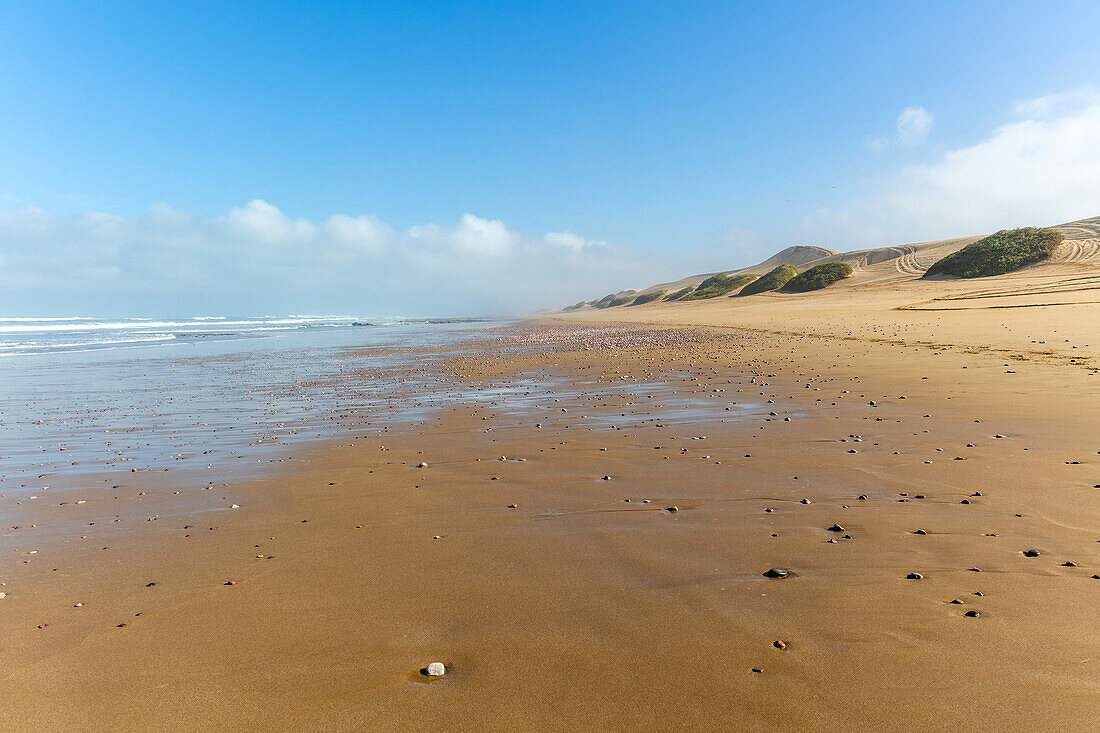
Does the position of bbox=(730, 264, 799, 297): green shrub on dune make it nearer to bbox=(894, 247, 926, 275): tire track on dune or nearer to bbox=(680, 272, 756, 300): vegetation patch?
bbox=(680, 272, 756, 300): vegetation patch

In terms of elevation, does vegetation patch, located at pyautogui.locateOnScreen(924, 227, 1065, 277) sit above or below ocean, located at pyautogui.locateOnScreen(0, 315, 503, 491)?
above

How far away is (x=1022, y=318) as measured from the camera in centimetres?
1825

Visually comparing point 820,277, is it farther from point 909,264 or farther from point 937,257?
point 937,257

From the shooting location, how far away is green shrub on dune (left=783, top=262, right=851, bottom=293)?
49.0m

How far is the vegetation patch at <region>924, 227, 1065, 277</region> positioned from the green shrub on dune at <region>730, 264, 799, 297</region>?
51.0 feet

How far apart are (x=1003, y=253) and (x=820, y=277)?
13.6 meters

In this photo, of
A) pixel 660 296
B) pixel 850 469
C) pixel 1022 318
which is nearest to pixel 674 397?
pixel 850 469

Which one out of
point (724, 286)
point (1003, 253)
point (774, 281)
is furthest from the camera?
point (724, 286)

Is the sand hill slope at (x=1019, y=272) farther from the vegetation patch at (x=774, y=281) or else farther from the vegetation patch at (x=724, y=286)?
the vegetation patch at (x=724, y=286)

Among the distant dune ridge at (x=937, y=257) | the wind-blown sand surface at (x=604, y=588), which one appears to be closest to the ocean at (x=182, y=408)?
the wind-blown sand surface at (x=604, y=588)

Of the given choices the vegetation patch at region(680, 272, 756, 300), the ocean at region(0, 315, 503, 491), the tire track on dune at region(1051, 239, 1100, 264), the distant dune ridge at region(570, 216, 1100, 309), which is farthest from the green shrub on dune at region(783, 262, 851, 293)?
the ocean at region(0, 315, 503, 491)

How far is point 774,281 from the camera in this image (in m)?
57.0

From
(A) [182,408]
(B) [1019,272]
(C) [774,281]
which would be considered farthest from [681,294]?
(A) [182,408]

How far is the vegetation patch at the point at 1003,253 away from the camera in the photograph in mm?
36969
